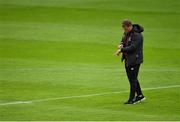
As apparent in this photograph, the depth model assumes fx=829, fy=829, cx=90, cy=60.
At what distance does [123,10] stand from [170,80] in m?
20.4

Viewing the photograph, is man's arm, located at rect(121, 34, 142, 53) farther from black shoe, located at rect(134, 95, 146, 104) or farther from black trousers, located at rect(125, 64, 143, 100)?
black shoe, located at rect(134, 95, 146, 104)

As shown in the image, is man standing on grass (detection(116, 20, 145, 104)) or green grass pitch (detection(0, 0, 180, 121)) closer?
green grass pitch (detection(0, 0, 180, 121))

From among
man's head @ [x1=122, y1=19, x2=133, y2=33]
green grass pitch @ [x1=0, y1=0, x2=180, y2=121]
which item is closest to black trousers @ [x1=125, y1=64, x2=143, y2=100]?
green grass pitch @ [x1=0, y1=0, x2=180, y2=121]

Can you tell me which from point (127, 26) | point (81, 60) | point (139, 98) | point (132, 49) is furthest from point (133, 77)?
point (81, 60)

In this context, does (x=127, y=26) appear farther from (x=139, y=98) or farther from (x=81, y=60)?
(x=81, y=60)

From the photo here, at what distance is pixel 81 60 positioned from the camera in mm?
30203

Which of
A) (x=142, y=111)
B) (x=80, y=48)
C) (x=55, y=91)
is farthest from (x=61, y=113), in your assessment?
(x=80, y=48)

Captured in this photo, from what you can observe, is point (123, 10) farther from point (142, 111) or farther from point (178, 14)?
point (142, 111)

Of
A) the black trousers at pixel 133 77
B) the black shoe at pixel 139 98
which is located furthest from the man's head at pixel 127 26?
the black shoe at pixel 139 98

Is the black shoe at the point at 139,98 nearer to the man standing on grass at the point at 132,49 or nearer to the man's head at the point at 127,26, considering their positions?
the man standing on grass at the point at 132,49

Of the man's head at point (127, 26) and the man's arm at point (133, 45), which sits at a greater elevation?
the man's head at point (127, 26)

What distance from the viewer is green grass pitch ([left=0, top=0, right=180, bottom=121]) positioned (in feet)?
67.4

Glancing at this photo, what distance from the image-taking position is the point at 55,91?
23.2 meters

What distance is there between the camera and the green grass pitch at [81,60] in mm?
20531
